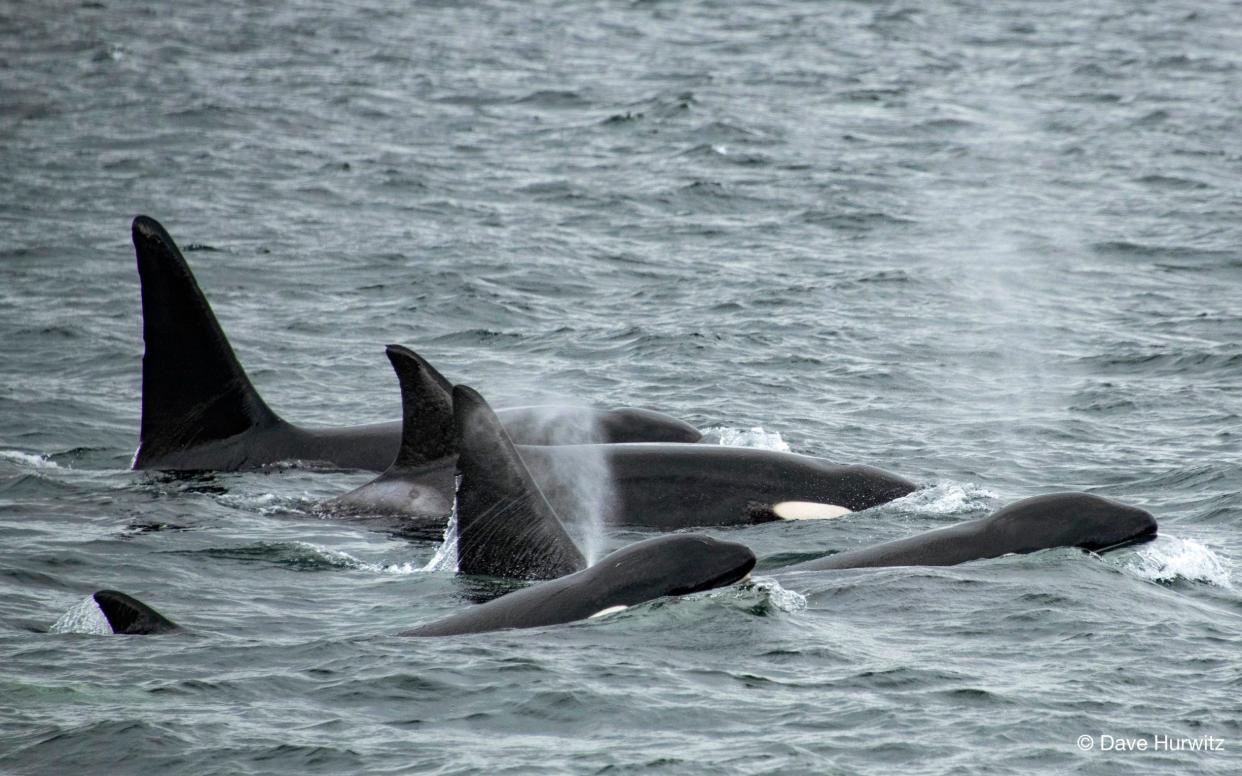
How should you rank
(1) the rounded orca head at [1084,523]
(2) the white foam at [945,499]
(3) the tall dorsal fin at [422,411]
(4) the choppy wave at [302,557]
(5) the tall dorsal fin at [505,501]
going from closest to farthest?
(5) the tall dorsal fin at [505,501]
(1) the rounded orca head at [1084,523]
(4) the choppy wave at [302,557]
(3) the tall dorsal fin at [422,411]
(2) the white foam at [945,499]

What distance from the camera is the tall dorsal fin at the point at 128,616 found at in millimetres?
10727

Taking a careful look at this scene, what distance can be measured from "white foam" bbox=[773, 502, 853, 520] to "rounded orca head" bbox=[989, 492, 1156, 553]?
202cm

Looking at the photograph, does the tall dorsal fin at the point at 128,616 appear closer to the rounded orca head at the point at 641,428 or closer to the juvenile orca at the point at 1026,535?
the juvenile orca at the point at 1026,535

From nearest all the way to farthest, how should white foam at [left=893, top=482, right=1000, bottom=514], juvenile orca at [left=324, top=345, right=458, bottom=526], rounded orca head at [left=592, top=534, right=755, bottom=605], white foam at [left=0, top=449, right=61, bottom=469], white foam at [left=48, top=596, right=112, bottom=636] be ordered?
rounded orca head at [left=592, top=534, right=755, bottom=605] < white foam at [left=48, top=596, right=112, bottom=636] < juvenile orca at [left=324, top=345, right=458, bottom=526] < white foam at [left=893, top=482, right=1000, bottom=514] < white foam at [left=0, top=449, right=61, bottom=469]

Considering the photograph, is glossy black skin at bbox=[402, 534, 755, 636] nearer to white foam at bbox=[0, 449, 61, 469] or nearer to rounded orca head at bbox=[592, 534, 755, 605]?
rounded orca head at bbox=[592, 534, 755, 605]

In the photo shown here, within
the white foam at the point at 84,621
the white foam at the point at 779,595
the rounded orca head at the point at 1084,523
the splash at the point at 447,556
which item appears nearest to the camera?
the white foam at the point at 84,621

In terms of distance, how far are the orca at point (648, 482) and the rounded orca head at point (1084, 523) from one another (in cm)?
218

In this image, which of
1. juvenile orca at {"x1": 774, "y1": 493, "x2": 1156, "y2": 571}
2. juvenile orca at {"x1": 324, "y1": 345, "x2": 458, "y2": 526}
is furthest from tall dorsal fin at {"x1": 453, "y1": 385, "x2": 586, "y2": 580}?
juvenile orca at {"x1": 324, "y1": 345, "x2": 458, "y2": 526}

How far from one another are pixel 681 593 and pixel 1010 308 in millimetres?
13116

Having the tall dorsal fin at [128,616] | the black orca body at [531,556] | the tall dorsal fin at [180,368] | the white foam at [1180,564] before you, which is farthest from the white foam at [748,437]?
the tall dorsal fin at [128,616]

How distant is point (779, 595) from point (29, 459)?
8091 mm

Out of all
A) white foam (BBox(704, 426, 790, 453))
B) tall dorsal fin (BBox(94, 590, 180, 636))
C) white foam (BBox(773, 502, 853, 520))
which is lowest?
white foam (BBox(704, 426, 790, 453))

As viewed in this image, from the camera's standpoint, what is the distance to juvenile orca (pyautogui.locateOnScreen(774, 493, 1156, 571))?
1208cm

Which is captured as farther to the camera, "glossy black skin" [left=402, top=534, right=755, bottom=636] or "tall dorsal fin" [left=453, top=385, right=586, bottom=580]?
"tall dorsal fin" [left=453, top=385, right=586, bottom=580]
